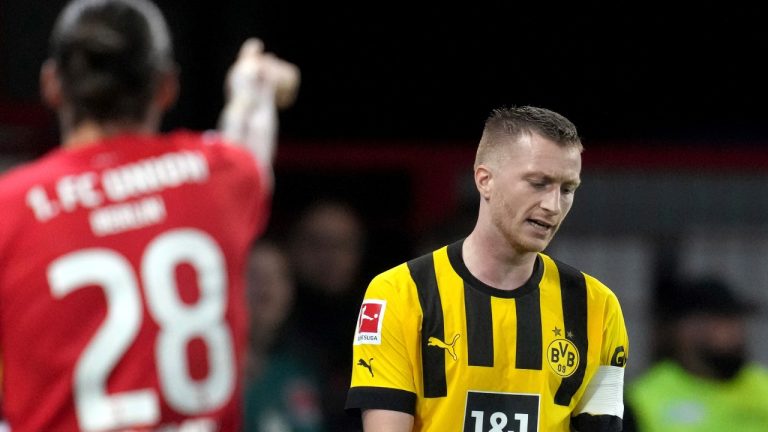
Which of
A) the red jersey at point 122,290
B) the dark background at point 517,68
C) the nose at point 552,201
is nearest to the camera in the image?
the red jersey at point 122,290

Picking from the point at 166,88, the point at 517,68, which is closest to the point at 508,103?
the point at 517,68

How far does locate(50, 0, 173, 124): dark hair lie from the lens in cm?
304

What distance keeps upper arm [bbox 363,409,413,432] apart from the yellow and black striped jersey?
0.02m

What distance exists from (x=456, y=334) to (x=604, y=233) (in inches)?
181

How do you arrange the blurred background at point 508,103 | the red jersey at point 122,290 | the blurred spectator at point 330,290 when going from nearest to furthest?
the red jersey at point 122,290 < the blurred spectator at point 330,290 < the blurred background at point 508,103

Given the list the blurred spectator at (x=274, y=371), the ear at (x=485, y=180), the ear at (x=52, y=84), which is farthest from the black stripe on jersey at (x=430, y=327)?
the blurred spectator at (x=274, y=371)

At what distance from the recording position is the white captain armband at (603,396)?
13.8 feet

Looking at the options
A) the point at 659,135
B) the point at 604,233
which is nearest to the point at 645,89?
the point at 659,135

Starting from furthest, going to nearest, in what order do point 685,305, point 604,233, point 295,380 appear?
1. point 604,233
2. point 685,305
3. point 295,380

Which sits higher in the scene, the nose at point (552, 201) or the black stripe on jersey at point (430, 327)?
the nose at point (552, 201)

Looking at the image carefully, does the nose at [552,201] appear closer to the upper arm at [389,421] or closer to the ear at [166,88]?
the upper arm at [389,421]

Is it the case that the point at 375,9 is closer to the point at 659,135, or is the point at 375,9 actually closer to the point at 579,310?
the point at 659,135

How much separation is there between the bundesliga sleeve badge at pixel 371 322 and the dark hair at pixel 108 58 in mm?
1236

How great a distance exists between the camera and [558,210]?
402cm
